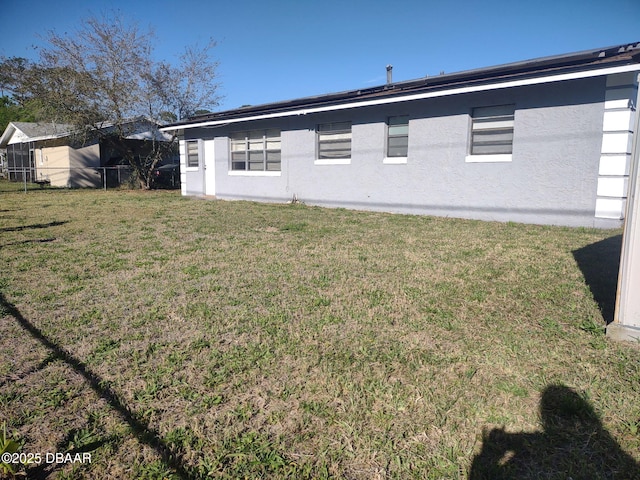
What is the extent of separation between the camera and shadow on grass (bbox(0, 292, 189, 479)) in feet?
6.97

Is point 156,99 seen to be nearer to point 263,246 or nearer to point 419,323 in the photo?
point 263,246

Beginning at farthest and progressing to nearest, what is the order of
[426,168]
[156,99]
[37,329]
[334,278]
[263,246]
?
1. [156,99]
2. [426,168]
3. [263,246]
4. [334,278]
5. [37,329]

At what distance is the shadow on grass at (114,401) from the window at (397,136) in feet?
32.1

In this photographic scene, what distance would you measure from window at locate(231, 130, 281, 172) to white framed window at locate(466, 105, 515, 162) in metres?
7.03

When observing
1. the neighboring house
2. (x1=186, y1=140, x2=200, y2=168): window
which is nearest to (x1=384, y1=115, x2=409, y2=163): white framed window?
(x1=186, y1=140, x2=200, y2=168): window

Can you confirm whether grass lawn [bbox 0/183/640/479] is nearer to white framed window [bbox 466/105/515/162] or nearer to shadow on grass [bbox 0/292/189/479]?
shadow on grass [bbox 0/292/189/479]

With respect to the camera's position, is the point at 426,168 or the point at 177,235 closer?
the point at 177,235

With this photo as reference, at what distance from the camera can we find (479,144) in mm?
10219

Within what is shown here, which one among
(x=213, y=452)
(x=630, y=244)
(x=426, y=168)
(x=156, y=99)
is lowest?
(x=213, y=452)

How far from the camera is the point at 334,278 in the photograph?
521 centimetres

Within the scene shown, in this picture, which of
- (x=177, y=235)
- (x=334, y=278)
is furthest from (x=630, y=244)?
(x=177, y=235)

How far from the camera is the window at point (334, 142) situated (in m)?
12.9

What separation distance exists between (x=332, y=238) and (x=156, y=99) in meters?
16.9

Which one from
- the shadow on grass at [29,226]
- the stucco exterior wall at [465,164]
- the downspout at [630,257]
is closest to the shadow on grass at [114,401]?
the downspout at [630,257]
